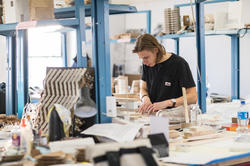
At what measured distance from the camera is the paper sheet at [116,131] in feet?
7.81

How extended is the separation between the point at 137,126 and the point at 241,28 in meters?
3.74

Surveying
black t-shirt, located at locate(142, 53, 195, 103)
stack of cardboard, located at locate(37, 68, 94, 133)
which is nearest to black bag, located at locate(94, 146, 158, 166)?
stack of cardboard, located at locate(37, 68, 94, 133)

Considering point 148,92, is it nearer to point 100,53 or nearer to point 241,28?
point 100,53

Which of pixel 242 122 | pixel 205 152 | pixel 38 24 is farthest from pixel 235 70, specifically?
pixel 205 152

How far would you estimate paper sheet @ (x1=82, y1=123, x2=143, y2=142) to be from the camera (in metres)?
2.38

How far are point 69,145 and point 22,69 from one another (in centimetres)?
186

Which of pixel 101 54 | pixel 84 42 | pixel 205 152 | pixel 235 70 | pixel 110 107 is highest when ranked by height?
pixel 84 42

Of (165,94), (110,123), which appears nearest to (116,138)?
(110,123)

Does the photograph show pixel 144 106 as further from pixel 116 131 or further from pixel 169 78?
pixel 116 131

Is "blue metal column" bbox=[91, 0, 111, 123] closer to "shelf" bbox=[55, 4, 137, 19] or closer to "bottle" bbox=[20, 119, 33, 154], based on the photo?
"shelf" bbox=[55, 4, 137, 19]

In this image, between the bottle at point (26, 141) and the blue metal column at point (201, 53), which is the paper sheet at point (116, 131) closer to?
the bottle at point (26, 141)

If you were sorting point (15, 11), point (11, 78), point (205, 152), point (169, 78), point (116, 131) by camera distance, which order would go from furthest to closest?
point (11, 78) → point (15, 11) → point (169, 78) → point (116, 131) → point (205, 152)

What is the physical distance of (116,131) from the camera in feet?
8.18

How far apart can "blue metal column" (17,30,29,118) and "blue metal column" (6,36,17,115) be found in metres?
0.23
